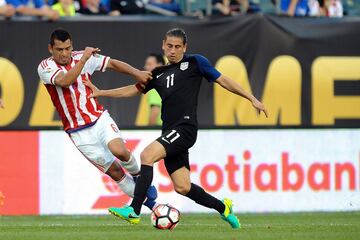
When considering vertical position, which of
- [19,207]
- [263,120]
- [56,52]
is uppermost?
[56,52]

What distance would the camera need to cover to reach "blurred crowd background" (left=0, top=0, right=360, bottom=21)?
16.5m

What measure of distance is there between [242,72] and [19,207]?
426 cm

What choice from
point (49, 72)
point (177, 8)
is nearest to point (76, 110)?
point (49, 72)

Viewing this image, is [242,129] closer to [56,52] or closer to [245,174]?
[245,174]

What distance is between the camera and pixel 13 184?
52.2 ft

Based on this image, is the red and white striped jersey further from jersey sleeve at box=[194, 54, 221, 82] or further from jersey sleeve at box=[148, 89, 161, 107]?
jersey sleeve at box=[148, 89, 161, 107]

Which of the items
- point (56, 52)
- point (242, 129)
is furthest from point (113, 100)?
point (56, 52)

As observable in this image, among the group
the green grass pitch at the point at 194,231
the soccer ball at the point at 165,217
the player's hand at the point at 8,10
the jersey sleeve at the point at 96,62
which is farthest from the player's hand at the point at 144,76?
the player's hand at the point at 8,10

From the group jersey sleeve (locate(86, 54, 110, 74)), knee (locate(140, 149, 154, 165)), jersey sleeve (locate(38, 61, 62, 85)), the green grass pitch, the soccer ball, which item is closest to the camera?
the green grass pitch

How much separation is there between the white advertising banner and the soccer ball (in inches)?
198

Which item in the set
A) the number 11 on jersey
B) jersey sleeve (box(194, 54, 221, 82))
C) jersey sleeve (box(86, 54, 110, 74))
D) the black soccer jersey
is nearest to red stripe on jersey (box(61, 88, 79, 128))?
jersey sleeve (box(86, 54, 110, 74))

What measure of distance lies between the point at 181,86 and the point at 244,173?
18.2 feet

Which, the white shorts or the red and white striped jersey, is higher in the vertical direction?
the red and white striped jersey

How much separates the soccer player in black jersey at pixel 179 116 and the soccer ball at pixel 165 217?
24cm
